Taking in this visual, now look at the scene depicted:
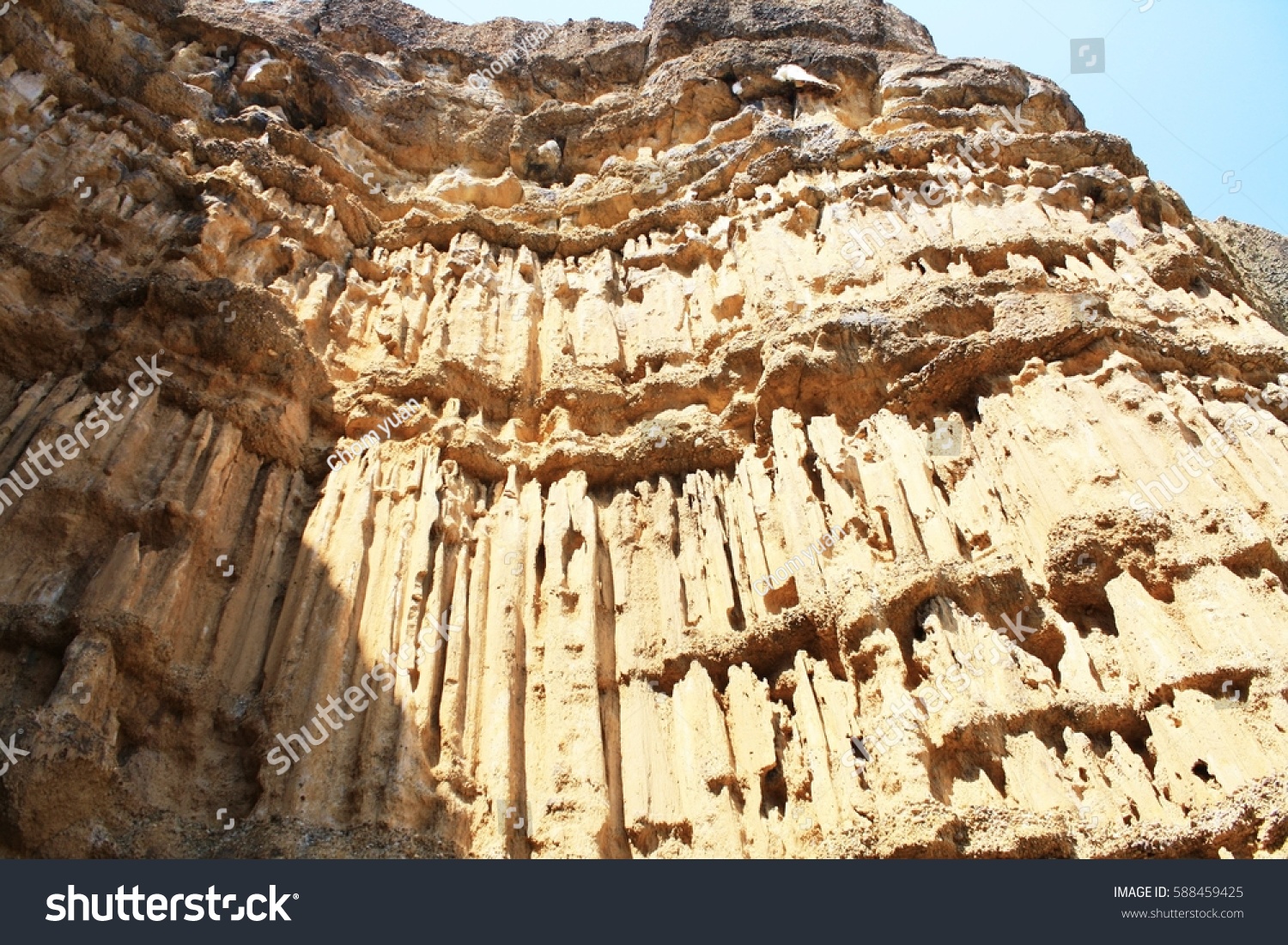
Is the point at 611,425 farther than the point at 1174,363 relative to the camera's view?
Yes

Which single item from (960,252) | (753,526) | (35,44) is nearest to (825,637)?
(753,526)

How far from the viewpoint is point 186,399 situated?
1544 cm

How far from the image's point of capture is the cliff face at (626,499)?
11234 mm

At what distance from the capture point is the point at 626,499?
16797 millimetres

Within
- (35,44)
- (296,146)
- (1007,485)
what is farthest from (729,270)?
(35,44)

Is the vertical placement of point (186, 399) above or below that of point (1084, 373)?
above

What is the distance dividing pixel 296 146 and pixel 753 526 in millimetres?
14498

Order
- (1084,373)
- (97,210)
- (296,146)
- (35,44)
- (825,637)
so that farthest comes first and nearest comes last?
(296,146) → (35,44) → (97,210) → (1084,373) → (825,637)

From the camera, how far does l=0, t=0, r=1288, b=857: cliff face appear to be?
36.9 ft

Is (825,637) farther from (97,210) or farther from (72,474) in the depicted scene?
(97,210)

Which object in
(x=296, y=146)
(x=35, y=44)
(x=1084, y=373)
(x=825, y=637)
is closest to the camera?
(x=825, y=637)

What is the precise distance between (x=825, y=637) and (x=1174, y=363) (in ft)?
23.4

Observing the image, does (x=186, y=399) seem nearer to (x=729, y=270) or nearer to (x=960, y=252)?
(x=729, y=270)

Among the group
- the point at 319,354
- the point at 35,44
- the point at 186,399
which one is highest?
the point at 35,44
